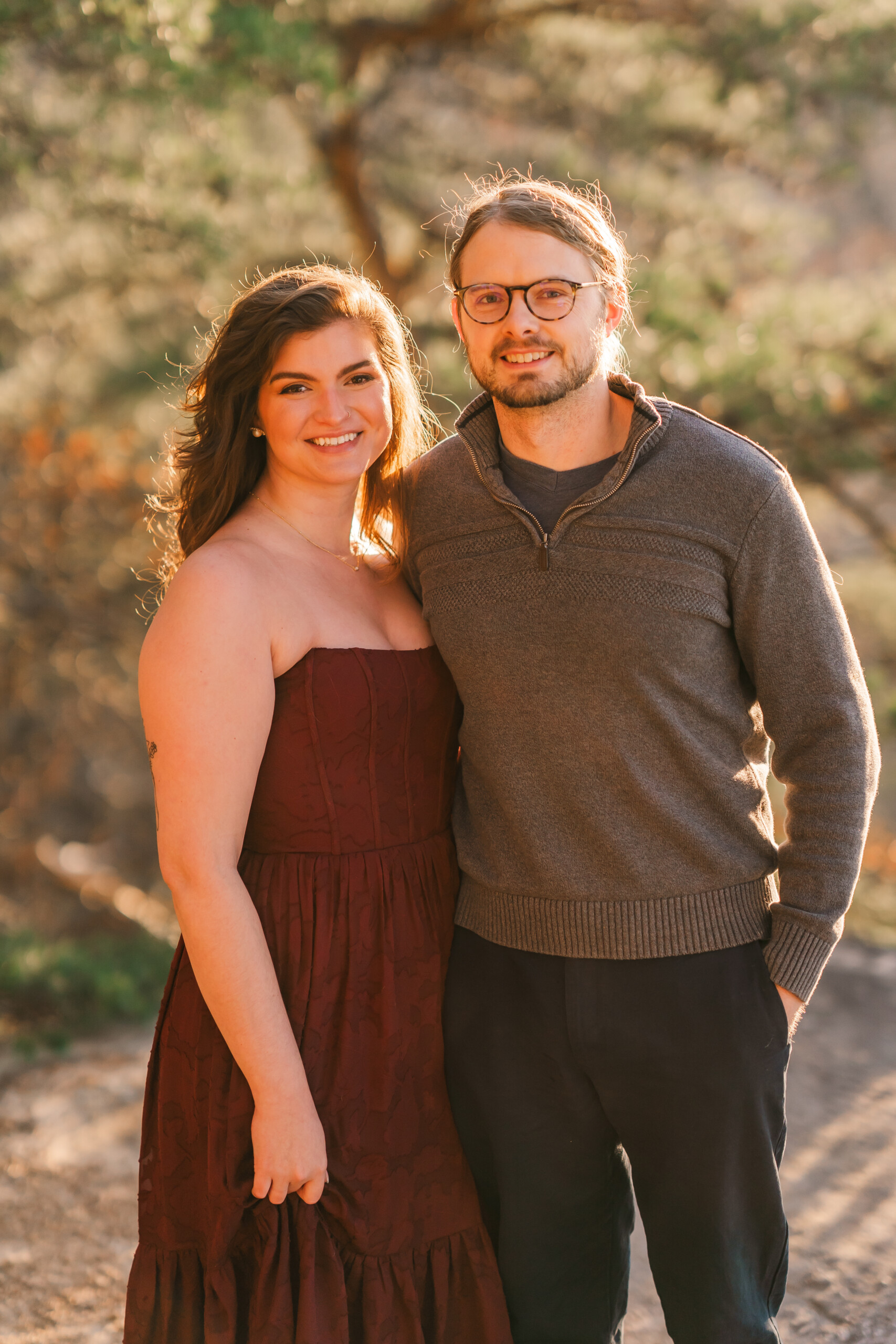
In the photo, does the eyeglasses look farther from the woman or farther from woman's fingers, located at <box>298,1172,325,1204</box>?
woman's fingers, located at <box>298,1172,325,1204</box>

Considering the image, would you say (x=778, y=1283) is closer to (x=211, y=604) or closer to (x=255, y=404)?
(x=211, y=604)

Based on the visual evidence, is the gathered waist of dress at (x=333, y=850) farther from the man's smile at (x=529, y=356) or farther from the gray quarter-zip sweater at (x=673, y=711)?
the man's smile at (x=529, y=356)

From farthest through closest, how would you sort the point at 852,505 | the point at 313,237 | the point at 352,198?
the point at 313,237
the point at 352,198
the point at 852,505

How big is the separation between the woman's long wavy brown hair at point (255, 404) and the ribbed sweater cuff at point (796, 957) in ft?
2.86

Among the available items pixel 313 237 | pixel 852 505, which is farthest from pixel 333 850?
pixel 313 237

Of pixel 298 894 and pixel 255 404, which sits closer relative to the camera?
pixel 298 894

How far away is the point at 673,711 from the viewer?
1.63 metres

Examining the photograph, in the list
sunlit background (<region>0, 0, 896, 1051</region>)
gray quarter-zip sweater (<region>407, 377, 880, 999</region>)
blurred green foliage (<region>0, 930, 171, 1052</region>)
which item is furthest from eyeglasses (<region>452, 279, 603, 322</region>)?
blurred green foliage (<region>0, 930, 171, 1052</region>)

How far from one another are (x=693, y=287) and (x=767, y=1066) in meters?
3.42

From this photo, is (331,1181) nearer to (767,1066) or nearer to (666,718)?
(767,1066)

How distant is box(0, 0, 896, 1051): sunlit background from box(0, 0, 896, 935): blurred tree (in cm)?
2

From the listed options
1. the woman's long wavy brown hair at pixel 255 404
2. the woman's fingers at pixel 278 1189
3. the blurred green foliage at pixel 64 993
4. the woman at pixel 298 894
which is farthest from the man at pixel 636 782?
the blurred green foliage at pixel 64 993

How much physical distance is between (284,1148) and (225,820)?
48 cm

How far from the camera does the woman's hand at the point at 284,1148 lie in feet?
5.25
